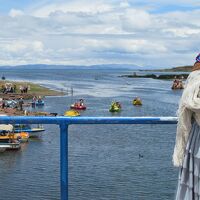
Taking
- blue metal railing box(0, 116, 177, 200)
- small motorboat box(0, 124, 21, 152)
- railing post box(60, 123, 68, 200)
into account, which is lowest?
small motorboat box(0, 124, 21, 152)

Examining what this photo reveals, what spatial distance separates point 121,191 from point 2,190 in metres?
5.85

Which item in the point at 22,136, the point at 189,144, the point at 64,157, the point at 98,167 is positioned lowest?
the point at 22,136

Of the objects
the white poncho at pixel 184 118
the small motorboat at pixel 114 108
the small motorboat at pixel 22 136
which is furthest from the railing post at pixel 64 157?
the small motorboat at pixel 114 108

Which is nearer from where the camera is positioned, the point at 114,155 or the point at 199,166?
the point at 199,166

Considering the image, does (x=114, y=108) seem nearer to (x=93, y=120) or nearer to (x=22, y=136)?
(x=22, y=136)

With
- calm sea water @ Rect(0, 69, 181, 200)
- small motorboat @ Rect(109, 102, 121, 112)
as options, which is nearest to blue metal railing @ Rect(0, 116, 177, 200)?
calm sea water @ Rect(0, 69, 181, 200)

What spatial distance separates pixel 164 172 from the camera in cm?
2430

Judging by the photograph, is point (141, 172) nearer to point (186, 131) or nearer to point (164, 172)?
point (164, 172)

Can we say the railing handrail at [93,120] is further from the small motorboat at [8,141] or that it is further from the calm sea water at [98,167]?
the small motorboat at [8,141]

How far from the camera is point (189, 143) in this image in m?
3.09

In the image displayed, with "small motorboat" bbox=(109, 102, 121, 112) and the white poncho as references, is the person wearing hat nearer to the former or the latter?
the white poncho

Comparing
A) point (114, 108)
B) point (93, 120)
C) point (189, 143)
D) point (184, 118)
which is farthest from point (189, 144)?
point (114, 108)

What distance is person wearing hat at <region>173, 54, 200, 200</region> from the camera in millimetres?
3037

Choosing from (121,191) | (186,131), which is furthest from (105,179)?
(186,131)
